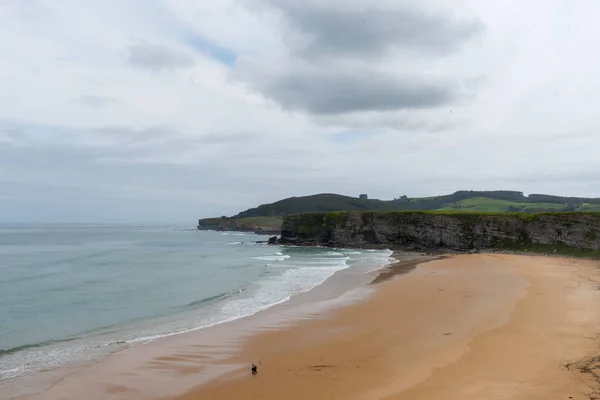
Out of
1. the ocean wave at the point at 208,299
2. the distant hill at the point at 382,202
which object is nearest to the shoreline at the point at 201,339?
the ocean wave at the point at 208,299

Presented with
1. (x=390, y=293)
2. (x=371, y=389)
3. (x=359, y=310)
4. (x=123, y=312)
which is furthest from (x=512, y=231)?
(x=371, y=389)

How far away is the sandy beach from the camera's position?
938cm

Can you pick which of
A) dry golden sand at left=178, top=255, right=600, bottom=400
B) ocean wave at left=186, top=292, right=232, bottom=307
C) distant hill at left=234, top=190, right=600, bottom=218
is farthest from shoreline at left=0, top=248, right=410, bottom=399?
distant hill at left=234, top=190, right=600, bottom=218

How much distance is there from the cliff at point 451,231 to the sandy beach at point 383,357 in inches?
1155

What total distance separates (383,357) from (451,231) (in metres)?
52.2

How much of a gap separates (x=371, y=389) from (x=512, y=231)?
50732 mm

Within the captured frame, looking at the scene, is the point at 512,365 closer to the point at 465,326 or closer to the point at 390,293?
the point at 465,326

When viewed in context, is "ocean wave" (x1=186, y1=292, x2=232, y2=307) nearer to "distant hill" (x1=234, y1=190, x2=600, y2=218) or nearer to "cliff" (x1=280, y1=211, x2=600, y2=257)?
"cliff" (x1=280, y1=211, x2=600, y2=257)

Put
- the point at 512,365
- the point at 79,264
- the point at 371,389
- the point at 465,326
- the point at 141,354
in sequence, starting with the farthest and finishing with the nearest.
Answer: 1. the point at 79,264
2. the point at 465,326
3. the point at 141,354
4. the point at 512,365
5. the point at 371,389

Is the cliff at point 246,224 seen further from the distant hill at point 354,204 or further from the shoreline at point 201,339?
the shoreline at point 201,339

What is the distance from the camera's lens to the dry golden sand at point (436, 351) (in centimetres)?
920

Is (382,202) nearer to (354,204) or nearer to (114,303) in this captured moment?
(354,204)

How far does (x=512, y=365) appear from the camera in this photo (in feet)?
33.8

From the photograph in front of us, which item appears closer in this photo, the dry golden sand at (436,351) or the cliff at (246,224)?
the dry golden sand at (436,351)
